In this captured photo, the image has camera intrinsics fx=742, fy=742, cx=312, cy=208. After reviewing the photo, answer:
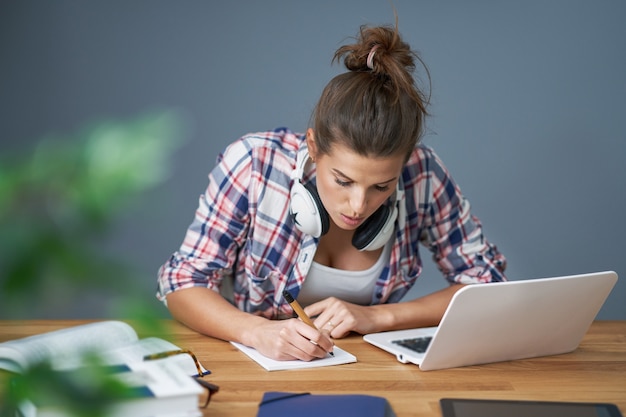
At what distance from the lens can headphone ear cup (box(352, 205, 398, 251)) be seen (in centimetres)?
181

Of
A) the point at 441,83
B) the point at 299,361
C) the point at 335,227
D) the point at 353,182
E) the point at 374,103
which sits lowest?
the point at 299,361

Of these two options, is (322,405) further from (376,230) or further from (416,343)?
(376,230)

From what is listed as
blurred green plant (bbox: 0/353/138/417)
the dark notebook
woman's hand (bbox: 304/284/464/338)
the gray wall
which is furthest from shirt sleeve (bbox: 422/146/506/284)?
blurred green plant (bbox: 0/353/138/417)

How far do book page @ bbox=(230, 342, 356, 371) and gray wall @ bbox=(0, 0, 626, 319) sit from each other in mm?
1777

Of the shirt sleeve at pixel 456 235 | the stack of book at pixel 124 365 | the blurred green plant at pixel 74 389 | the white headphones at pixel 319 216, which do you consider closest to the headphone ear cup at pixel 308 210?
the white headphones at pixel 319 216

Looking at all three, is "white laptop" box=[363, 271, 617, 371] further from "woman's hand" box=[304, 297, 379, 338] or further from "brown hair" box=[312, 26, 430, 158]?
"brown hair" box=[312, 26, 430, 158]

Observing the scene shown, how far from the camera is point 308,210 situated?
68.2 inches

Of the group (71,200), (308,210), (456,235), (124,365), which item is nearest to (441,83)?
(456,235)

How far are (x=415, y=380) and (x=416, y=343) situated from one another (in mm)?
211

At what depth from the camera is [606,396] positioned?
128 centimetres

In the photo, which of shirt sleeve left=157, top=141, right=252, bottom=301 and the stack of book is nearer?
the stack of book

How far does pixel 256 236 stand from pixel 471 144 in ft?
5.31

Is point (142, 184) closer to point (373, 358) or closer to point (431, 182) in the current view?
point (373, 358)

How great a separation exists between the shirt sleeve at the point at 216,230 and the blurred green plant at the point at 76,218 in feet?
5.03
